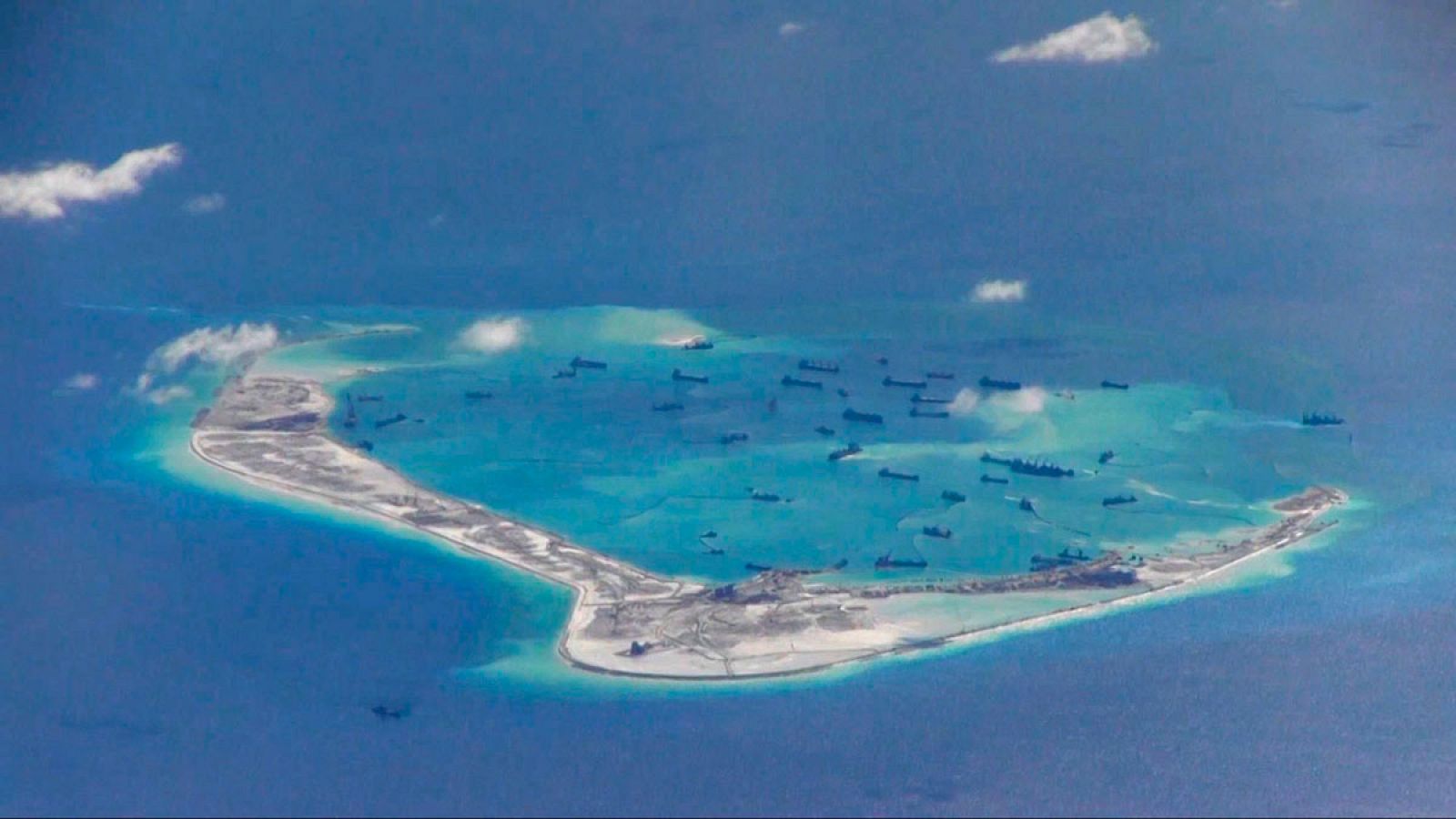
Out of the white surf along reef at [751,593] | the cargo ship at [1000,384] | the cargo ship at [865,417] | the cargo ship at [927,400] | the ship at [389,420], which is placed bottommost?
the white surf along reef at [751,593]

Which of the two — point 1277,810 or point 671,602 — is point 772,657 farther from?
point 1277,810

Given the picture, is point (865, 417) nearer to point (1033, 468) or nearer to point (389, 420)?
point (1033, 468)

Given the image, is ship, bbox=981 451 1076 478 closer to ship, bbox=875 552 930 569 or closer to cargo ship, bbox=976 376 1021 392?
cargo ship, bbox=976 376 1021 392

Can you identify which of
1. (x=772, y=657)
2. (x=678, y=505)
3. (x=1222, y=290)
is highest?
(x=1222, y=290)

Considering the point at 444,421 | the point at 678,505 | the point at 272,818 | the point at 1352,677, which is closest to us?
the point at 272,818

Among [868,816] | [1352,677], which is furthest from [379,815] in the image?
[1352,677]

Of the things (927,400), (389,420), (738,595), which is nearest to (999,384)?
(927,400)

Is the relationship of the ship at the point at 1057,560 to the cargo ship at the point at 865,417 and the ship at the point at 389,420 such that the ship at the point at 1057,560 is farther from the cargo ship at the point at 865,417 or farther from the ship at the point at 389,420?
the ship at the point at 389,420

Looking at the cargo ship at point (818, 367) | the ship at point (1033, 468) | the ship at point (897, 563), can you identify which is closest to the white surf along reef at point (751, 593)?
the ship at point (897, 563)
